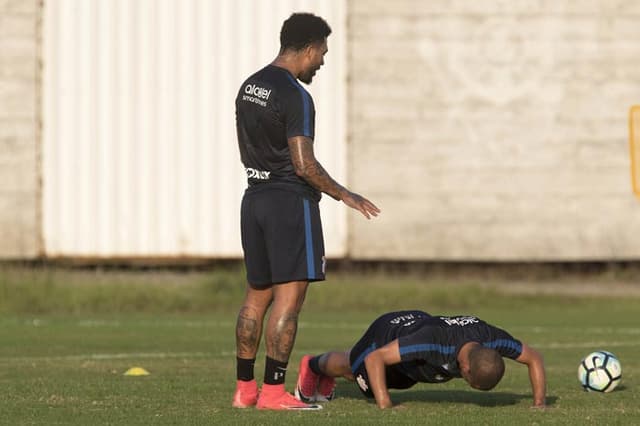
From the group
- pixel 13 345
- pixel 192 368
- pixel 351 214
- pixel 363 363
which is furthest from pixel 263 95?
pixel 351 214

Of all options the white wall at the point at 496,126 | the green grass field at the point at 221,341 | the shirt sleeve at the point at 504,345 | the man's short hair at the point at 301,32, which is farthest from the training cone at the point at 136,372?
the white wall at the point at 496,126

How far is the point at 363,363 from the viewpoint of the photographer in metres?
9.61

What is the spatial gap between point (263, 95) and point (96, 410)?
2.26 metres

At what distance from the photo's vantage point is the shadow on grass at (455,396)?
10.2 meters

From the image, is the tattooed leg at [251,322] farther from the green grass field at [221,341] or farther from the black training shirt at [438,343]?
the black training shirt at [438,343]

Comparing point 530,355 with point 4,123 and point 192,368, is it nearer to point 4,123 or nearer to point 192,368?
point 192,368

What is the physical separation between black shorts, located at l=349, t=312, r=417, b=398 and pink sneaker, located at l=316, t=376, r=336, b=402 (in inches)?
14.2

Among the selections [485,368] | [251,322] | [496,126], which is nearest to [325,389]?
[251,322]

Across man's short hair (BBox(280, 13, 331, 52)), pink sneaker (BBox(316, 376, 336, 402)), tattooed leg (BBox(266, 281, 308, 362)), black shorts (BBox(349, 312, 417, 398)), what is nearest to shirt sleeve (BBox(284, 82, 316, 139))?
man's short hair (BBox(280, 13, 331, 52))

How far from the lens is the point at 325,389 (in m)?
10.1

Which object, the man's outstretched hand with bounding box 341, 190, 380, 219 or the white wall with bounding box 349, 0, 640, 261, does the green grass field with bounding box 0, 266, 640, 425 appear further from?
the man's outstretched hand with bounding box 341, 190, 380, 219

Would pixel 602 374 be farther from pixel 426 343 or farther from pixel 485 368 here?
pixel 485 368

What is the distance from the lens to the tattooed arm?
30.9 ft

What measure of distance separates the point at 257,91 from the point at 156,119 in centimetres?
1646
